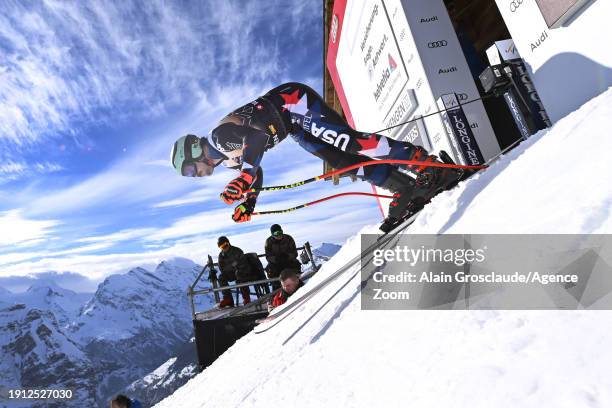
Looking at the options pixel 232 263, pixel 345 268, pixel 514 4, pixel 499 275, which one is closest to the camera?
pixel 499 275

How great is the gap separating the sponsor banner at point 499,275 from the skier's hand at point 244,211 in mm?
1441

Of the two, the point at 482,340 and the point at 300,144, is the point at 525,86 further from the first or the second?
the point at 482,340

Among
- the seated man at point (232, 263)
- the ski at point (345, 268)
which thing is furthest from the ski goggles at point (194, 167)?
the seated man at point (232, 263)

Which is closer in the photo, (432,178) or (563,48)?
(432,178)

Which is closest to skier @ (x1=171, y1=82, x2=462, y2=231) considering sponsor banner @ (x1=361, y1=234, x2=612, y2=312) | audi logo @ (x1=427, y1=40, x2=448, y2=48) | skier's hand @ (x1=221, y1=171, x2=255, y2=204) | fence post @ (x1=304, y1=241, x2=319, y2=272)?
skier's hand @ (x1=221, y1=171, x2=255, y2=204)

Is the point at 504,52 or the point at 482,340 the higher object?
the point at 504,52

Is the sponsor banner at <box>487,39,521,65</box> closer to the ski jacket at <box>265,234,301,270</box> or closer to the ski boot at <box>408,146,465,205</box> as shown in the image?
the ski boot at <box>408,146,465,205</box>

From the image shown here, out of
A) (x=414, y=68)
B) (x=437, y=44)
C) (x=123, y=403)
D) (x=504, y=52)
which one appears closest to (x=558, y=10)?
(x=504, y=52)

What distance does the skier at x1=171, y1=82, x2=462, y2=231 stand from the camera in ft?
11.8

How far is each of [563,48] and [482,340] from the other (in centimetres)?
356

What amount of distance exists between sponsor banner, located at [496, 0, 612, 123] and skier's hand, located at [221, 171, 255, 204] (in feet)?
10.1

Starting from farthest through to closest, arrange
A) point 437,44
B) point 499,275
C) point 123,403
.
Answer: point 437,44 → point 123,403 → point 499,275

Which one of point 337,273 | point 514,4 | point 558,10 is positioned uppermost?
point 514,4

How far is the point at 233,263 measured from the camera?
8.13 meters
